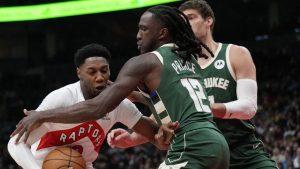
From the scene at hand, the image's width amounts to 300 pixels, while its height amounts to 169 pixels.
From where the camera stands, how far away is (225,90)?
4262 mm

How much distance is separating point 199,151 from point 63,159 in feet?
3.39

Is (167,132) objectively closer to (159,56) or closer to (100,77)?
(159,56)

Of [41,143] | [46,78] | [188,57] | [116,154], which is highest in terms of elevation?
[188,57]

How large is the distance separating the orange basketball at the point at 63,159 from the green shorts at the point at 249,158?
1188 mm

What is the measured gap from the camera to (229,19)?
2134cm

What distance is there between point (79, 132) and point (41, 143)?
1.00ft

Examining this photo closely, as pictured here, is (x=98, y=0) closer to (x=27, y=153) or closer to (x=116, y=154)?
(x=116, y=154)

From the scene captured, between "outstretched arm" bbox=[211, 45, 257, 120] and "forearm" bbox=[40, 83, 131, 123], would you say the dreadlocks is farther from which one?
"forearm" bbox=[40, 83, 131, 123]

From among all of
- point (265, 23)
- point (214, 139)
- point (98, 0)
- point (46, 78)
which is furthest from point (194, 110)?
point (46, 78)

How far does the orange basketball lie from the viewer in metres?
3.74

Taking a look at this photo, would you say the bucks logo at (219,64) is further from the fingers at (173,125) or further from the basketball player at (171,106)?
the fingers at (173,125)

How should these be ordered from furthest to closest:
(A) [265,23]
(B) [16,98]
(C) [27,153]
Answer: (B) [16,98] → (A) [265,23] → (C) [27,153]

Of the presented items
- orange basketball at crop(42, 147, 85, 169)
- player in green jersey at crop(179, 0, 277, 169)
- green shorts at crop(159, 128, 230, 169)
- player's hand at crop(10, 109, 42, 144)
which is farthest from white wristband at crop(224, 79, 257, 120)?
player's hand at crop(10, 109, 42, 144)

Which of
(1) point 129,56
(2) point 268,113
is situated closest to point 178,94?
(2) point 268,113
